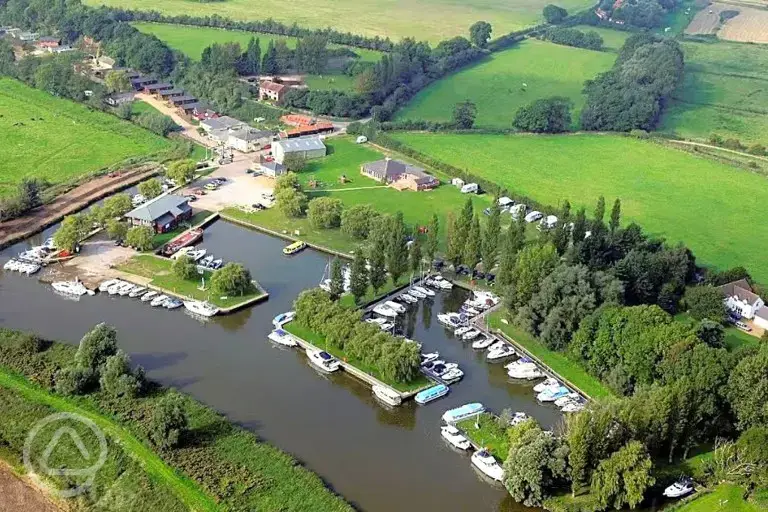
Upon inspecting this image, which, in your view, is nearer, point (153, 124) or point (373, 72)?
point (153, 124)

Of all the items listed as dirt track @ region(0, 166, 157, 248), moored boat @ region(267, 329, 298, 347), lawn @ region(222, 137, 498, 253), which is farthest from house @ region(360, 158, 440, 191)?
moored boat @ region(267, 329, 298, 347)

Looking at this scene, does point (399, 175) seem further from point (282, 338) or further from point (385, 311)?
point (282, 338)

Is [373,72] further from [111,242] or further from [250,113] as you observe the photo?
[111,242]

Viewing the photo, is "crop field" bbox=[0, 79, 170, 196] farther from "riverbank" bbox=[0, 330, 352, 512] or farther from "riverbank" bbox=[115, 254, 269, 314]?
"riverbank" bbox=[0, 330, 352, 512]

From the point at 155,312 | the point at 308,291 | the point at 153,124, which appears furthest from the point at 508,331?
the point at 153,124

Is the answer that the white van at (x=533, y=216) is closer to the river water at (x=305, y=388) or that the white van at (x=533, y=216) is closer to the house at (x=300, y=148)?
the river water at (x=305, y=388)

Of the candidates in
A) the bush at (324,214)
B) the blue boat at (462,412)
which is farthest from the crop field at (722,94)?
the blue boat at (462,412)
